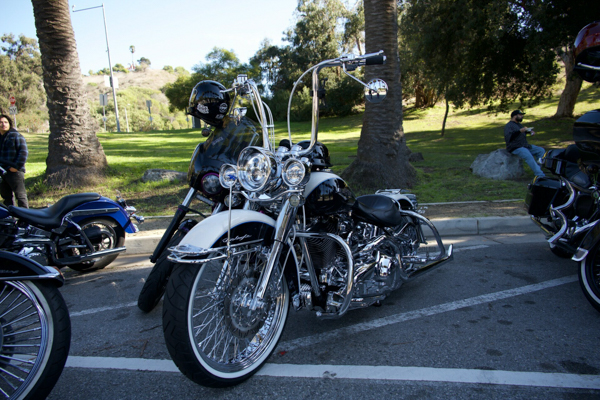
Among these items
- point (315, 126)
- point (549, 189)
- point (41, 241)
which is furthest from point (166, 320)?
point (549, 189)

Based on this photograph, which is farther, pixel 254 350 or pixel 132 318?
pixel 132 318

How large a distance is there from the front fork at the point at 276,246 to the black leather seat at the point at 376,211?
2.86ft

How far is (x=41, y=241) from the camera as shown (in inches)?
169

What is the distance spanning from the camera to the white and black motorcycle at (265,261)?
7.64 ft

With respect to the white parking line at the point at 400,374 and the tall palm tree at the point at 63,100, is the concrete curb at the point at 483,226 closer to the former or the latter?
the white parking line at the point at 400,374

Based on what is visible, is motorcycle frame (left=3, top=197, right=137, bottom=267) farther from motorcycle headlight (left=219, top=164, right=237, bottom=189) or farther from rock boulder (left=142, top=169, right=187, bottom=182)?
rock boulder (left=142, top=169, right=187, bottom=182)

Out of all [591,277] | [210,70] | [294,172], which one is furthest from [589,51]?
[210,70]

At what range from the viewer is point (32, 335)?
2348mm

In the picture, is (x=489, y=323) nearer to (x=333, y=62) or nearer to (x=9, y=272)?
(x=333, y=62)

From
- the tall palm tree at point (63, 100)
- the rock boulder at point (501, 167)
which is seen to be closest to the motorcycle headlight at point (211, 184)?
the tall palm tree at point (63, 100)

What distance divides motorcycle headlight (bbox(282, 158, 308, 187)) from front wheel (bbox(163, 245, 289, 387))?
0.55 meters

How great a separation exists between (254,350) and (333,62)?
6.52 feet

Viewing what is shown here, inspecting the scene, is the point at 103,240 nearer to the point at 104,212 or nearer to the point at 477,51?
the point at 104,212

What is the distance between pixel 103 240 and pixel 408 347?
12.2 feet
